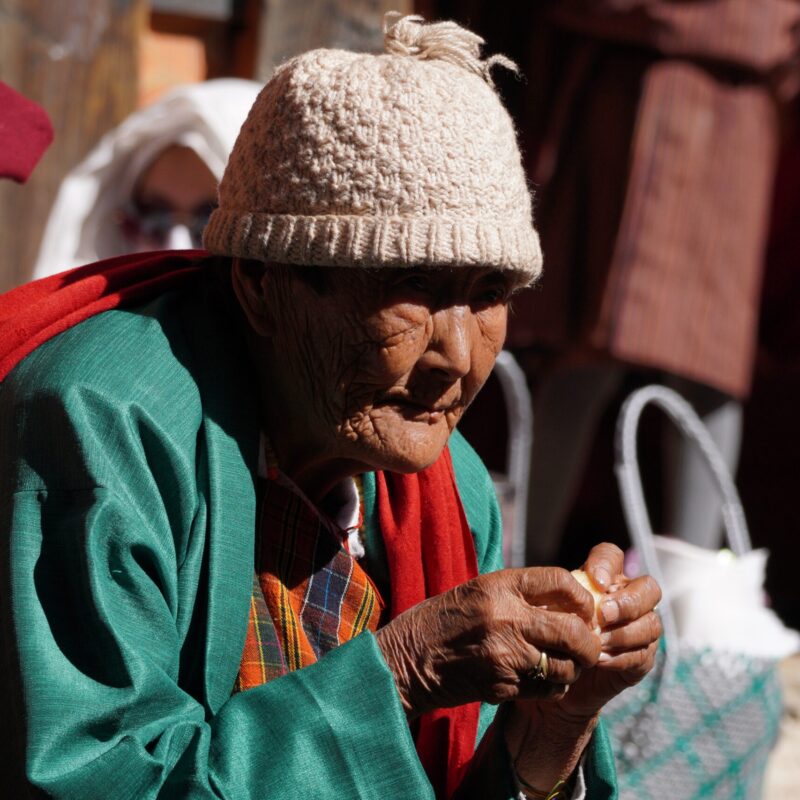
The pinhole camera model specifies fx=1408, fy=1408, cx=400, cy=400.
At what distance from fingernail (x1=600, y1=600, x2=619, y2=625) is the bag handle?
3.69ft

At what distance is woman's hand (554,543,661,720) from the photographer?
1.80 m

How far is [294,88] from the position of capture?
1762mm

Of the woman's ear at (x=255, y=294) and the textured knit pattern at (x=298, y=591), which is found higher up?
the woman's ear at (x=255, y=294)

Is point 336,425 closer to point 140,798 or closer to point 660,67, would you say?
point 140,798

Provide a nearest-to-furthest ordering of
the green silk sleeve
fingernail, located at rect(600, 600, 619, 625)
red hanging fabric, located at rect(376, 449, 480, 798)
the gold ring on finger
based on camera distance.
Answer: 1. the green silk sleeve
2. the gold ring on finger
3. fingernail, located at rect(600, 600, 619, 625)
4. red hanging fabric, located at rect(376, 449, 480, 798)

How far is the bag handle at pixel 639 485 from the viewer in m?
2.97

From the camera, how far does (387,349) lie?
5.80 feet

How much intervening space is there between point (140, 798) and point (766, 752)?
1845mm

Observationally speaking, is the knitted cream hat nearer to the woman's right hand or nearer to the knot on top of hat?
the knot on top of hat

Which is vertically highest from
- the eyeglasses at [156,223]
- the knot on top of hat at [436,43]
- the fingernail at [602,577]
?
the knot on top of hat at [436,43]

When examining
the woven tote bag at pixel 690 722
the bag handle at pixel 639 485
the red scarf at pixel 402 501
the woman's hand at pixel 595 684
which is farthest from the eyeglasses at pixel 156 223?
the woman's hand at pixel 595 684

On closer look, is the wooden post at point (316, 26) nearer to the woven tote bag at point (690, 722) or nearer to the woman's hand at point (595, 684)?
the woven tote bag at point (690, 722)

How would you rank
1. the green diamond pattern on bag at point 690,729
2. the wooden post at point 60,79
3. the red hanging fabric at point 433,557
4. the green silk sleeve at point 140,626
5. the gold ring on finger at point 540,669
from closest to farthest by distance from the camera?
1. the green silk sleeve at point 140,626
2. the gold ring on finger at point 540,669
3. the red hanging fabric at point 433,557
4. the green diamond pattern on bag at point 690,729
5. the wooden post at point 60,79

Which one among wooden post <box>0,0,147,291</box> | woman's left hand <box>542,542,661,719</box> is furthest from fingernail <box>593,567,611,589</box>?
wooden post <box>0,0,147,291</box>
